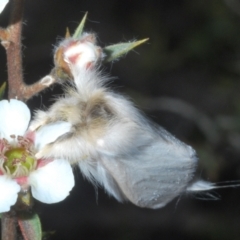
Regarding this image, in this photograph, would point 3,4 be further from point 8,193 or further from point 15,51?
point 8,193

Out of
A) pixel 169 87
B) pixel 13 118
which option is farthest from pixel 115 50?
pixel 169 87

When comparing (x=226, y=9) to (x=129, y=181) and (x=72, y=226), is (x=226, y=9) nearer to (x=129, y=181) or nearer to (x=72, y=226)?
(x=72, y=226)

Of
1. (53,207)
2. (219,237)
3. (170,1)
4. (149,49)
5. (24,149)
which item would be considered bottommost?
(219,237)

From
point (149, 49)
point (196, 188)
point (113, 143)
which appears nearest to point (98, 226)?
point (149, 49)

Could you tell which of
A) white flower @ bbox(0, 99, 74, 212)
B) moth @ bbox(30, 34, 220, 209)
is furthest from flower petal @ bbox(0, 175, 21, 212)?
moth @ bbox(30, 34, 220, 209)

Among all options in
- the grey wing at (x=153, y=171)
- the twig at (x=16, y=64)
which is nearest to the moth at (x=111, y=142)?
the grey wing at (x=153, y=171)

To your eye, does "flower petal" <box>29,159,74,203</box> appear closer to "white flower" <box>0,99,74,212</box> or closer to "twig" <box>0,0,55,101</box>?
"white flower" <box>0,99,74,212</box>
